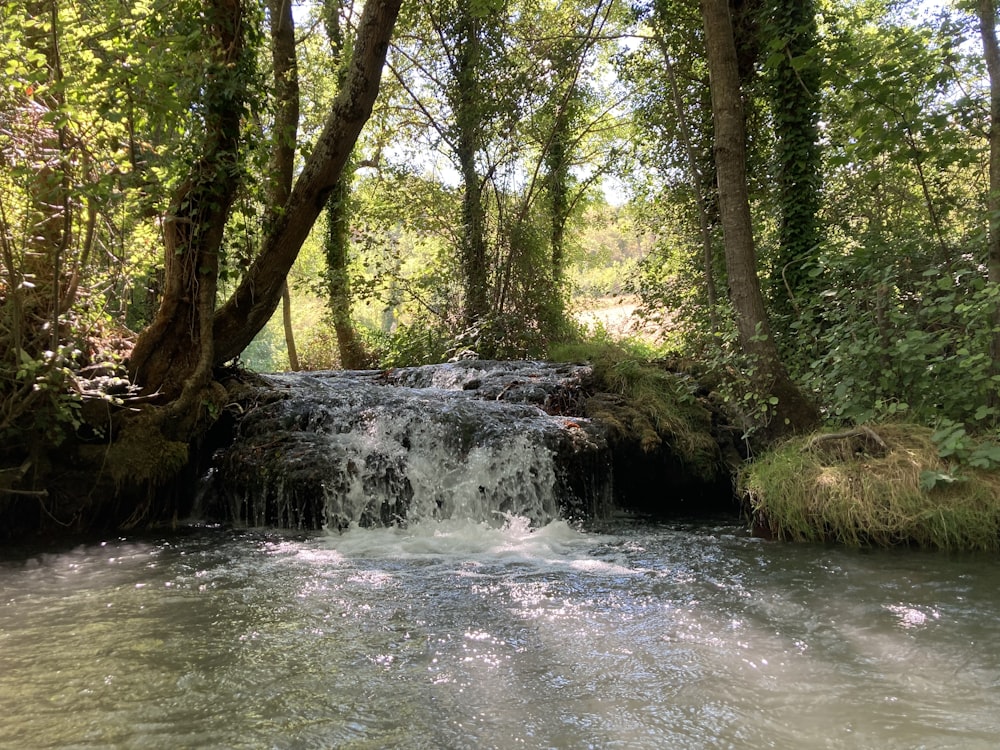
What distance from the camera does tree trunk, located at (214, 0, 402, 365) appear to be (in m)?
6.85

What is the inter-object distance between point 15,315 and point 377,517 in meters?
3.43

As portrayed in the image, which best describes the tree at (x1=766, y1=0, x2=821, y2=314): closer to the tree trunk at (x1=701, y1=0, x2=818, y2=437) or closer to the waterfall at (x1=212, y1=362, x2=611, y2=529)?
the tree trunk at (x1=701, y1=0, x2=818, y2=437)

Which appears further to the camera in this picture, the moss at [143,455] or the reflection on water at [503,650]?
the moss at [143,455]

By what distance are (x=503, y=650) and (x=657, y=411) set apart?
4748 mm

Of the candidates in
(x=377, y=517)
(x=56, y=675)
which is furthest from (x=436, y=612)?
(x=377, y=517)

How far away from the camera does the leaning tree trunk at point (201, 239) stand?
246 inches

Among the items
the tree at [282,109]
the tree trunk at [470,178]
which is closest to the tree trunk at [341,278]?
the tree trunk at [470,178]

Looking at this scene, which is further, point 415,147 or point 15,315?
point 415,147

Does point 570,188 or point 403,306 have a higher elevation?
point 570,188

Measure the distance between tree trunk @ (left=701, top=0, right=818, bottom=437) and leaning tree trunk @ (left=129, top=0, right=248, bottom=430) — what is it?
467 cm

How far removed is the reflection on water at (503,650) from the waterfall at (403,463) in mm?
1219

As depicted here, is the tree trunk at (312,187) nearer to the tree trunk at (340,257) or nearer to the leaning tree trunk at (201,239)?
the leaning tree trunk at (201,239)

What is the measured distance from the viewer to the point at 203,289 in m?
6.63

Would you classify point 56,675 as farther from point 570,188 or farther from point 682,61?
point 570,188
